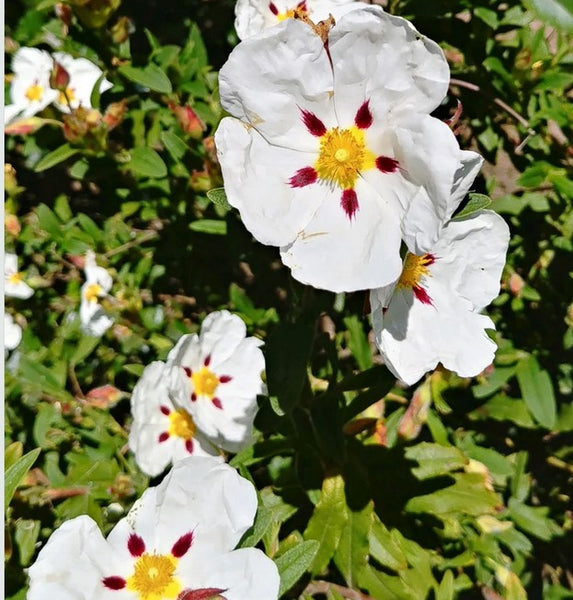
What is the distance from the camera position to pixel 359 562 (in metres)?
1.92

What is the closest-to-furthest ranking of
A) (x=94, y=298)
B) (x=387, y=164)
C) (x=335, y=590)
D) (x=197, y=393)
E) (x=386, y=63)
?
(x=386, y=63)
(x=387, y=164)
(x=335, y=590)
(x=197, y=393)
(x=94, y=298)

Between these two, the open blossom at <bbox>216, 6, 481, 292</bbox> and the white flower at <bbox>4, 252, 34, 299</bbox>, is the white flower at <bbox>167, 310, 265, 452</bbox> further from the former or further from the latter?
the white flower at <bbox>4, 252, 34, 299</bbox>

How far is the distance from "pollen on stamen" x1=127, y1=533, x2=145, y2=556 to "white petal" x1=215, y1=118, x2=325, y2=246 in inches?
28.3

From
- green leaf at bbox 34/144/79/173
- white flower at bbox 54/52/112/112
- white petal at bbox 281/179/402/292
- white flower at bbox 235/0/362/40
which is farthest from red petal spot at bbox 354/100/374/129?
Result: white flower at bbox 54/52/112/112

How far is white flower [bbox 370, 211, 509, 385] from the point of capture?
140 centimetres

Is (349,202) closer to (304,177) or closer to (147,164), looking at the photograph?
(304,177)

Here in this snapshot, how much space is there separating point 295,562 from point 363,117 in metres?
0.97

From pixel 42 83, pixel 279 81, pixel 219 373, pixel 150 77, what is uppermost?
pixel 279 81

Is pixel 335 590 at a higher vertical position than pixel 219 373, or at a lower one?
lower

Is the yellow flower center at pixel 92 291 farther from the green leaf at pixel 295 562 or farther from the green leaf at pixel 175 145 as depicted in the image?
the green leaf at pixel 295 562

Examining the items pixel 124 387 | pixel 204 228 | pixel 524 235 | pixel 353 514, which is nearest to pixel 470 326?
pixel 353 514

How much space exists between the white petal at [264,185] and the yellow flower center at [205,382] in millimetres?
857

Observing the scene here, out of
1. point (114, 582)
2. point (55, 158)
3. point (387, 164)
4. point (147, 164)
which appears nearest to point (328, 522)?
point (114, 582)

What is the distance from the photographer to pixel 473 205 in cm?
142
